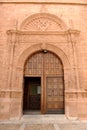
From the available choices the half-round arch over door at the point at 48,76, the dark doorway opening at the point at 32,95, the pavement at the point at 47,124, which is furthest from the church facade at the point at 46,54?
the dark doorway opening at the point at 32,95

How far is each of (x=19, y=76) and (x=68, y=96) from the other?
2.47m

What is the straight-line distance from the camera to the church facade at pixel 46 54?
6887 millimetres

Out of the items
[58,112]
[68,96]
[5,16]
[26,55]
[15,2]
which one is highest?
[15,2]

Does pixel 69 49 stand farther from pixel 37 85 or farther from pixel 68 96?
pixel 37 85

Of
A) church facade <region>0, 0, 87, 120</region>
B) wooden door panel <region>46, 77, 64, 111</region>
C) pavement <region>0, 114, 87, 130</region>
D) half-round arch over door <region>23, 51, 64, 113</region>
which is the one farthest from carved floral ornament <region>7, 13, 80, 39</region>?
pavement <region>0, 114, 87, 130</region>

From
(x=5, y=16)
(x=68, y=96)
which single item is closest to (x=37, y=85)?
(x=68, y=96)

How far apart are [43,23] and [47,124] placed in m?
4.91

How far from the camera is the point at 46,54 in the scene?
25.4 ft

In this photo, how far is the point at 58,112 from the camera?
7.26m

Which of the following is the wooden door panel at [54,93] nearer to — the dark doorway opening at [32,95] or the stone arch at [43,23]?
the dark doorway opening at [32,95]

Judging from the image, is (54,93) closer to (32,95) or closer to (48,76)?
(48,76)

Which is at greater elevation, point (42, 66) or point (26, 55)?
point (26, 55)

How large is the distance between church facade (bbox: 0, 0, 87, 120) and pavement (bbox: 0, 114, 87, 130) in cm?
39

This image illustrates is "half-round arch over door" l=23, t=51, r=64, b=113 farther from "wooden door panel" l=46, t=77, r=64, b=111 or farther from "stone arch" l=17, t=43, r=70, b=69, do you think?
"stone arch" l=17, t=43, r=70, b=69
